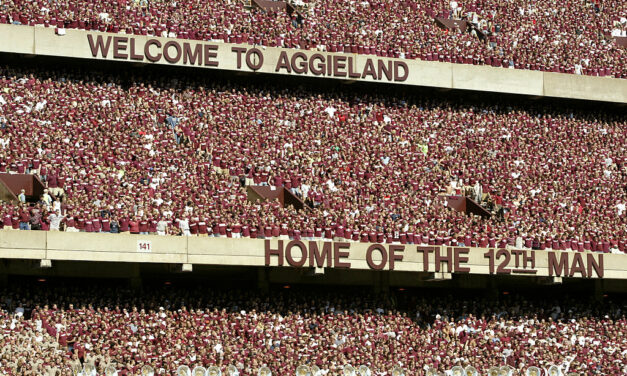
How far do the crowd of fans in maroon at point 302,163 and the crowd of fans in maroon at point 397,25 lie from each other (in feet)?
7.11

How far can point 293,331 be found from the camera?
4381 cm

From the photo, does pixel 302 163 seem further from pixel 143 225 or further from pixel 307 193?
pixel 143 225

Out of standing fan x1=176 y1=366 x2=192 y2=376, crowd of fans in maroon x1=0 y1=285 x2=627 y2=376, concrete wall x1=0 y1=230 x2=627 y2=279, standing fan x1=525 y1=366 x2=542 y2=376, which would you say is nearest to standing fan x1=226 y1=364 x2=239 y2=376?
crowd of fans in maroon x1=0 y1=285 x2=627 y2=376

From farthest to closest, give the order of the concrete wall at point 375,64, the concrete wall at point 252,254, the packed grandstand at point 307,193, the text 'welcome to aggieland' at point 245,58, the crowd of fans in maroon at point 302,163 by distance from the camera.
Answer: the text 'welcome to aggieland' at point 245,58 < the concrete wall at point 375,64 < the crowd of fans in maroon at point 302,163 < the packed grandstand at point 307,193 < the concrete wall at point 252,254

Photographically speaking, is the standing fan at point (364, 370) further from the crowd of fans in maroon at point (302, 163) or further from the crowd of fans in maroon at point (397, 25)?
the crowd of fans in maroon at point (397, 25)

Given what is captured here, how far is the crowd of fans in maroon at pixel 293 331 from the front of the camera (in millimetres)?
40156

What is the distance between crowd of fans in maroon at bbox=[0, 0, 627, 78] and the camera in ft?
179

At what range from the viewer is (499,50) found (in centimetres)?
6103

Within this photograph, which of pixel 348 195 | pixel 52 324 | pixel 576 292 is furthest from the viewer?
pixel 576 292

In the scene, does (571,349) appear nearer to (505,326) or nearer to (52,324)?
(505,326)

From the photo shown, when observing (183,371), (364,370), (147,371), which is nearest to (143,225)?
(183,371)

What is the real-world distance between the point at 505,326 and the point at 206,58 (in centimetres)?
1700

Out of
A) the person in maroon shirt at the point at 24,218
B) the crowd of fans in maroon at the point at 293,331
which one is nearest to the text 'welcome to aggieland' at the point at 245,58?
the crowd of fans in maroon at the point at 293,331

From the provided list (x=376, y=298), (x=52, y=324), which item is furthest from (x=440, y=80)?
(x=52, y=324)
